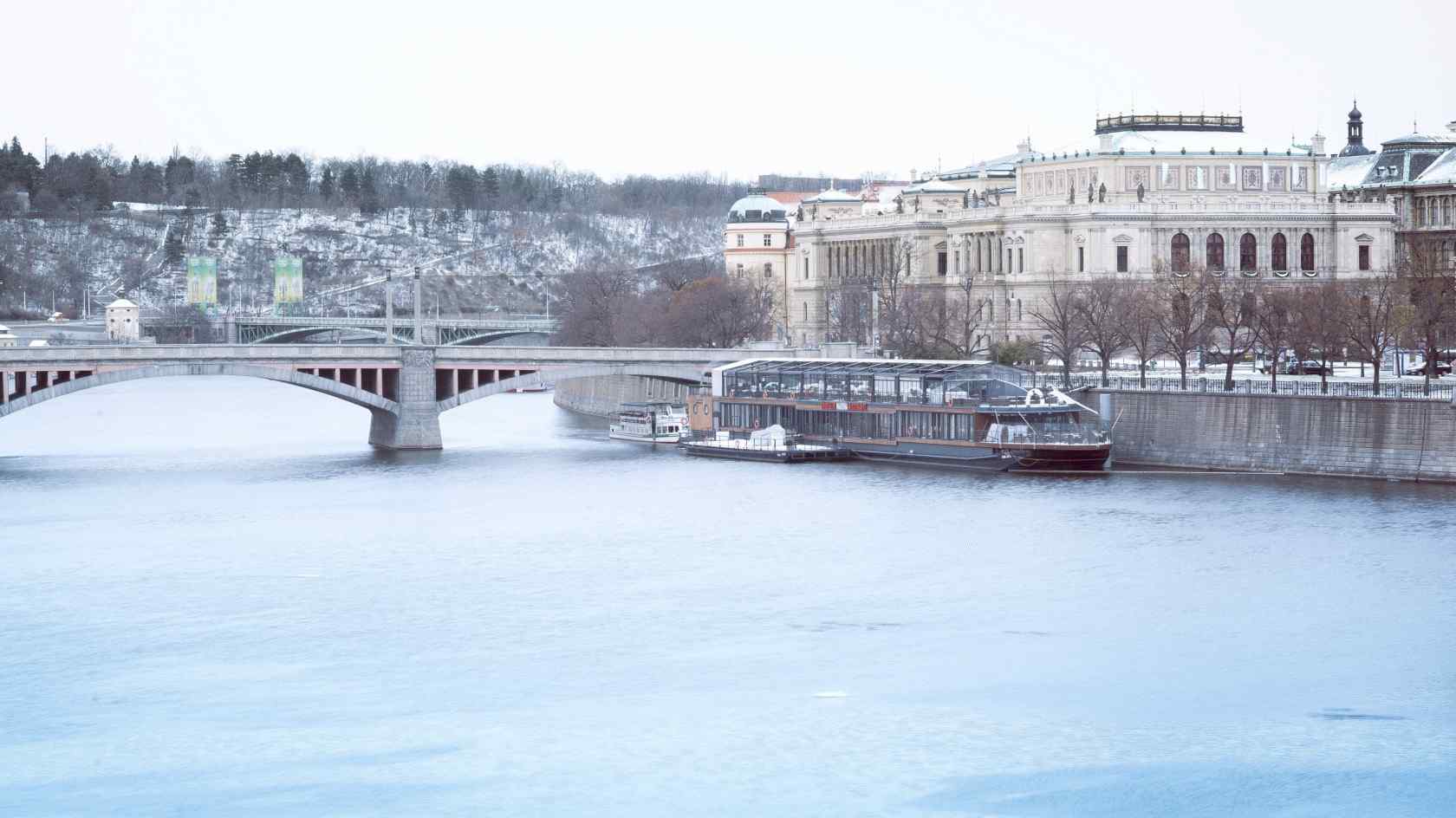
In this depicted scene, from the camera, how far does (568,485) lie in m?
53.2

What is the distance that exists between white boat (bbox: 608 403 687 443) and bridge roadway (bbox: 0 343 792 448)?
1179 mm

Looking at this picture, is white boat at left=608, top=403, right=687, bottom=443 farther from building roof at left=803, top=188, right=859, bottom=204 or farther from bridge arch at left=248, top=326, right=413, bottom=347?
building roof at left=803, top=188, right=859, bottom=204

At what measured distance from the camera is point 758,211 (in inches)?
4508

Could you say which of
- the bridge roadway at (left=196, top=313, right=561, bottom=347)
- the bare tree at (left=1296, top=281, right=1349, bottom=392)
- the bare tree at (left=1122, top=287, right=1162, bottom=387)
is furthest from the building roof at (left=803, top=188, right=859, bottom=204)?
the bare tree at (left=1296, top=281, right=1349, bottom=392)

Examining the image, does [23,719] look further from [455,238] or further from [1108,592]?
[455,238]

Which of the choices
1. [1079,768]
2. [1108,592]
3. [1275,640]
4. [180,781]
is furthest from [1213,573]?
[180,781]

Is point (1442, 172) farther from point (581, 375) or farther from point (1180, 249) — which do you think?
point (581, 375)

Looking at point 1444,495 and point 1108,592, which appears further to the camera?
point 1444,495

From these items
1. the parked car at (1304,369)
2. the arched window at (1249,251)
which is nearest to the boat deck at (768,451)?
the parked car at (1304,369)

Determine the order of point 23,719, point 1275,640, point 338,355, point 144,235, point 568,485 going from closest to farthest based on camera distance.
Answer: point 23,719, point 1275,640, point 568,485, point 338,355, point 144,235

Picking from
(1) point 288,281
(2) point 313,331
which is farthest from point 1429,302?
(1) point 288,281

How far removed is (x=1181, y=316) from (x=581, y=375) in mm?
15862

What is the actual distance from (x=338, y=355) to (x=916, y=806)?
39.2 metres

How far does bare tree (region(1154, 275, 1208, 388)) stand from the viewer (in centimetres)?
6394
